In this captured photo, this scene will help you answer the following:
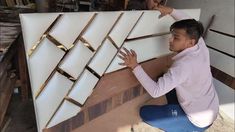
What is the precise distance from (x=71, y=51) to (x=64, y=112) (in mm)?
402

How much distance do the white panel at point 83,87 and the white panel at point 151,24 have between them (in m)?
0.41

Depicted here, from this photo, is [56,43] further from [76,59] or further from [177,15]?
[177,15]

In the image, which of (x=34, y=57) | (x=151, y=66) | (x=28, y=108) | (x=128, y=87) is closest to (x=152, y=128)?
(x=128, y=87)

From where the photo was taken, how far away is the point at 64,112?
1.53m

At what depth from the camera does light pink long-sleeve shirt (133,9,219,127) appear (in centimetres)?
166

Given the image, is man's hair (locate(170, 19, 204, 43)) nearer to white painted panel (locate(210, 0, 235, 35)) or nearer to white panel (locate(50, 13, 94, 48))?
white panel (locate(50, 13, 94, 48))

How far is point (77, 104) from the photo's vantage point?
5.23ft

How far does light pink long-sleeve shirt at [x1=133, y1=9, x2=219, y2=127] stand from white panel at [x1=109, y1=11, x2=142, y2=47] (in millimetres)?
251

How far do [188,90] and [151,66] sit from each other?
0.45m

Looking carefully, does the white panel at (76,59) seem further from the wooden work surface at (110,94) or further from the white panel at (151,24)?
the white panel at (151,24)

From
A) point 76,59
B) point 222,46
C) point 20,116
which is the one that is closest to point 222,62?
point 222,46

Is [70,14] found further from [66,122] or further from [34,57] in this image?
[66,122]

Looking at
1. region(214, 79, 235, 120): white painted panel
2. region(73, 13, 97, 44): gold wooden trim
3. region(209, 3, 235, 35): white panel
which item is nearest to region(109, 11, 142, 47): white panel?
region(73, 13, 97, 44): gold wooden trim

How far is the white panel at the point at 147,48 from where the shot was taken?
1.76 m
